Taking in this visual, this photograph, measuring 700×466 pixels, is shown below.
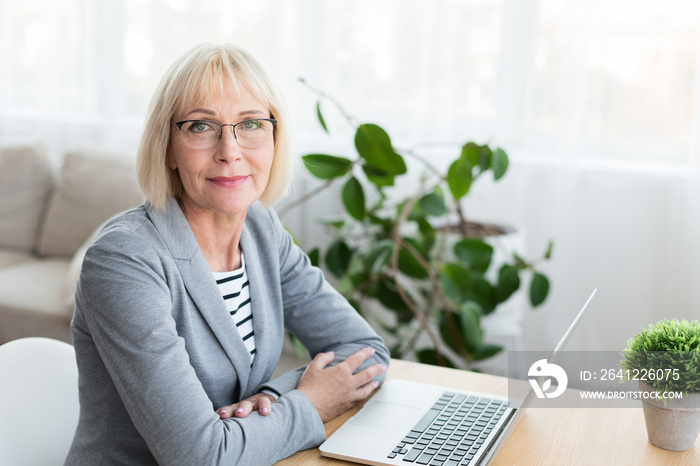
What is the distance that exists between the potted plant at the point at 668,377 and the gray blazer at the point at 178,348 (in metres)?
0.48

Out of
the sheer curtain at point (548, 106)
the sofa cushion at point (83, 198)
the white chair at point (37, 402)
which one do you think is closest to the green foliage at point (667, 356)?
the white chair at point (37, 402)

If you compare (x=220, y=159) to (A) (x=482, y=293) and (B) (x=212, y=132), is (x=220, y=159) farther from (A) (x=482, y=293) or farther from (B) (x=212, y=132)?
(A) (x=482, y=293)

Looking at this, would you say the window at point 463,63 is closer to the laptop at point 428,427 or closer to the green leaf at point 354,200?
the green leaf at point 354,200

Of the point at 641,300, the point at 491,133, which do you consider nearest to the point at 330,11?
the point at 491,133

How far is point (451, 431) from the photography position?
1155 mm

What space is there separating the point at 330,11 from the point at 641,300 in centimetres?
172

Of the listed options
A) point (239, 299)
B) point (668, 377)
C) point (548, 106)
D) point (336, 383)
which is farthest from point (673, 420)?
point (548, 106)

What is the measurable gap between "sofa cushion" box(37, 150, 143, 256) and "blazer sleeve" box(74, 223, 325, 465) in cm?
212

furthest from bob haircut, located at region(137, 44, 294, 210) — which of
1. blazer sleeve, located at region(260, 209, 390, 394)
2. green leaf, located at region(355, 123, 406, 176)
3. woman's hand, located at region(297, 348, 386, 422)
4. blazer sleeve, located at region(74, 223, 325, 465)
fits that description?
green leaf, located at region(355, 123, 406, 176)

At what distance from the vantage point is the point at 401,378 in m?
1.41

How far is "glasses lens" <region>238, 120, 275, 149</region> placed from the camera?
1.28 m

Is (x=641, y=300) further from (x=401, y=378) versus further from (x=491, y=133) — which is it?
(x=401, y=378)

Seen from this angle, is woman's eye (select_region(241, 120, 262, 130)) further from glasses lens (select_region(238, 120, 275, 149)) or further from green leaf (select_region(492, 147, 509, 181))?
green leaf (select_region(492, 147, 509, 181))

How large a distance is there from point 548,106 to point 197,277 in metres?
2.08
